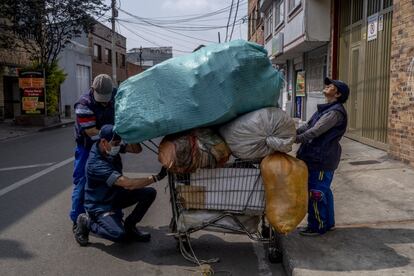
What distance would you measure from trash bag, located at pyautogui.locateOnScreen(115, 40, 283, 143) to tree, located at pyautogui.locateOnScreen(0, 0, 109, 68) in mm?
17169

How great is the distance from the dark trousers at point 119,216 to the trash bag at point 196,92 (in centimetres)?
100

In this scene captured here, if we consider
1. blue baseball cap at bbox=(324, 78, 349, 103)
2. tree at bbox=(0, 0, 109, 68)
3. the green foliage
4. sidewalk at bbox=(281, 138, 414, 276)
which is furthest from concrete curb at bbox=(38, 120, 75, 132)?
blue baseball cap at bbox=(324, 78, 349, 103)

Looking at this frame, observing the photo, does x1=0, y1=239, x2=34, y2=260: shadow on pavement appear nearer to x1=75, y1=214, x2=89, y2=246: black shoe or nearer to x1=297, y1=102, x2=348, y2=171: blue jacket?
x1=75, y1=214, x2=89, y2=246: black shoe

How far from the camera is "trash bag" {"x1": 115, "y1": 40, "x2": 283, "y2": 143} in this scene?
3807 mm

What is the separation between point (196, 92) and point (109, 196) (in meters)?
1.54

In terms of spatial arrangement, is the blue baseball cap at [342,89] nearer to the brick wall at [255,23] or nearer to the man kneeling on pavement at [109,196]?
the man kneeling on pavement at [109,196]

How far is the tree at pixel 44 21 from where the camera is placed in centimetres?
1906

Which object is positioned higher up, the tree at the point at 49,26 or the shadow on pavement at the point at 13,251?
the tree at the point at 49,26

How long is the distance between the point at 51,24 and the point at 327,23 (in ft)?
41.6

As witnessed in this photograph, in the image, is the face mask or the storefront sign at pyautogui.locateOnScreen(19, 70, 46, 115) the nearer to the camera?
the face mask

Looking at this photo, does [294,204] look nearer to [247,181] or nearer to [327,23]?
[247,181]

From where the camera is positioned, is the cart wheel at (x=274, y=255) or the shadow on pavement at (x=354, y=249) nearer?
the shadow on pavement at (x=354, y=249)

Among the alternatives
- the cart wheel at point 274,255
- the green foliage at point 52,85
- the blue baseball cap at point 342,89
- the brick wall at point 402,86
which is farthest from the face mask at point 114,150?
the green foliage at point 52,85

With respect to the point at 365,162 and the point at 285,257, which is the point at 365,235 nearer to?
the point at 285,257
